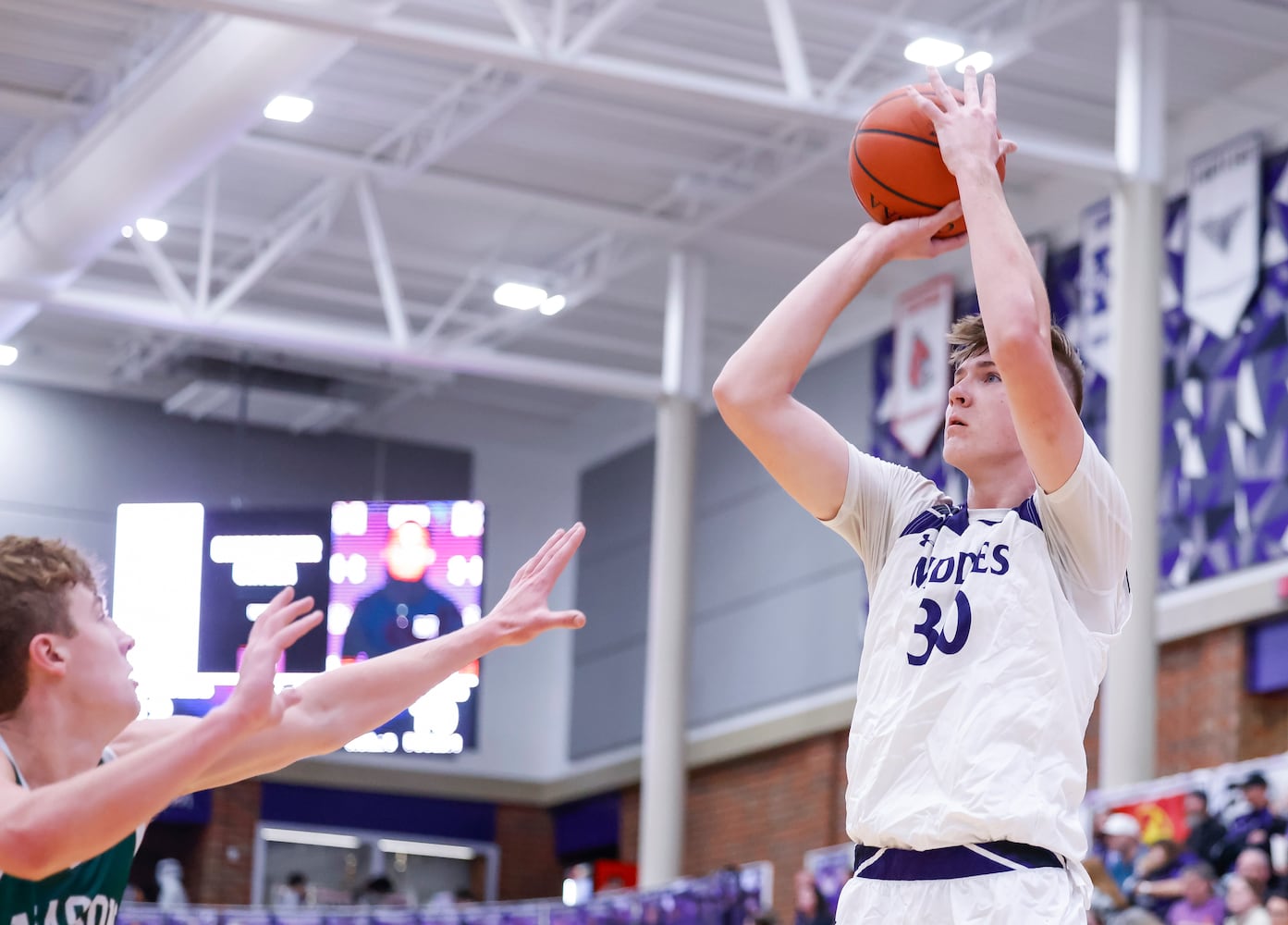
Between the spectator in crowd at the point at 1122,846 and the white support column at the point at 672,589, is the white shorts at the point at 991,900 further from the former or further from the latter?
the white support column at the point at 672,589

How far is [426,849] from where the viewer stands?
24859mm

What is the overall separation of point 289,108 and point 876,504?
13470 millimetres

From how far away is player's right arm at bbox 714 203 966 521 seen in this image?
386 cm

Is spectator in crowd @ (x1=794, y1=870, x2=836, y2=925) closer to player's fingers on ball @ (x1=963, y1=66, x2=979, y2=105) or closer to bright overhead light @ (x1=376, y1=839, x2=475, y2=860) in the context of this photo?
player's fingers on ball @ (x1=963, y1=66, x2=979, y2=105)

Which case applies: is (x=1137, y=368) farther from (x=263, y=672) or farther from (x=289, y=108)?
(x=263, y=672)

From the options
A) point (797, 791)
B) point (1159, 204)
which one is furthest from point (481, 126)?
point (797, 791)

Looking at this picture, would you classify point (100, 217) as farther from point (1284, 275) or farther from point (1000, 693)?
point (1000, 693)

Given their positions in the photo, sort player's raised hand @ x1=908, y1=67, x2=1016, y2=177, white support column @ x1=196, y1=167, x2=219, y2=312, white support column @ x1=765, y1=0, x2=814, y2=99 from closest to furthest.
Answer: player's raised hand @ x1=908, y1=67, x2=1016, y2=177, white support column @ x1=765, y1=0, x2=814, y2=99, white support column @ x1=196, y1=167, x2=219, y2=312

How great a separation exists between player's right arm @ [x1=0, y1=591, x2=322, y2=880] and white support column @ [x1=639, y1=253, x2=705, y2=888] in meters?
15.9

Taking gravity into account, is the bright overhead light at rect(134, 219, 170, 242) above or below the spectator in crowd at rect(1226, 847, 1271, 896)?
above

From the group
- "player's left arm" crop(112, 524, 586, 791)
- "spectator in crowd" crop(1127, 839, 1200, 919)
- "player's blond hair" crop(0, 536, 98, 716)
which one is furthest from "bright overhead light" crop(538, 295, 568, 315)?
"player's blond hair" crop(0, 536, 98, 716)

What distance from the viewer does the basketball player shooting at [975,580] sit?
3.48m

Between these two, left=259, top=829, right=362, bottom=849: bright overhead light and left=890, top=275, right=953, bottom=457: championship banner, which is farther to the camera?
left=259, top=829, right=362, bottom=849: bright overhead light

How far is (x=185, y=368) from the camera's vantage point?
23.2 meters
